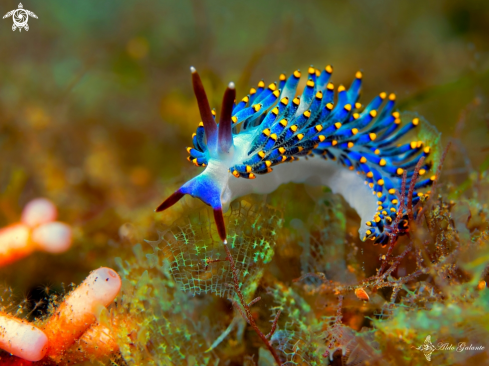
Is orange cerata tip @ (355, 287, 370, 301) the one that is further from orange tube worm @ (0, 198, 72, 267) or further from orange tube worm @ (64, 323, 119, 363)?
orange tube worm @ (0, 198, 72, 267)

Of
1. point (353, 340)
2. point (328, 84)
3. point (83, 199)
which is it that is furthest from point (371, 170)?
point (83, 199)

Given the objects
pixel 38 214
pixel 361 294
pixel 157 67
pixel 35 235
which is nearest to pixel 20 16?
pixel 157 67

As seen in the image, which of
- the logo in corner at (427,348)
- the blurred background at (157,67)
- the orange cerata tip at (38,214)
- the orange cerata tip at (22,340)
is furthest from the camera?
the blurred background at (157,67)

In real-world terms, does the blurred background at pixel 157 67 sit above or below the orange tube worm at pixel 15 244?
above

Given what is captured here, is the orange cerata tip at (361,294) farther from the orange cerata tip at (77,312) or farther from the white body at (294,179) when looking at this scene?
the orange cerata tip at (77,312)

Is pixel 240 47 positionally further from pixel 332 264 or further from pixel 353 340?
Result: pixel 353 340

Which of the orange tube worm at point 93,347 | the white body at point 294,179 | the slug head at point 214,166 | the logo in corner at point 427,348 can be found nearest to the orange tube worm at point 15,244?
the orange tube worm at point 93,347

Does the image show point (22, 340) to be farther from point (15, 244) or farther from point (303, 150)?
point (303, 150)
